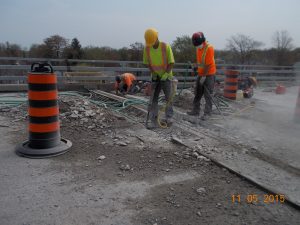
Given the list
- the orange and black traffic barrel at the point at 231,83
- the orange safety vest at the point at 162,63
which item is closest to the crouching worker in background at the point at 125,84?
the orange and black traffic barrel at the point at 231,83

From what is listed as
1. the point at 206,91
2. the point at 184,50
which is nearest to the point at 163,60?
the point at 206,91

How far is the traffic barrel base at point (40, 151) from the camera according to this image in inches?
164

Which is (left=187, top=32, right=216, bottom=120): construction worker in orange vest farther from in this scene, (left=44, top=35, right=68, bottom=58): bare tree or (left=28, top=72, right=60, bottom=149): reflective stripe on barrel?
(left=44, top=35, right=68, bottom=58): bare tree

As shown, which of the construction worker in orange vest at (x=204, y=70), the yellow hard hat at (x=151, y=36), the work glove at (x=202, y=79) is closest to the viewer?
the yellow hard hat at (x=151, y=36)

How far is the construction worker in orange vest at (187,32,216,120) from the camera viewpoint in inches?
273

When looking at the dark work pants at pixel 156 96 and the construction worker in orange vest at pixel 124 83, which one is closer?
the dark work pants at pixel 156 96

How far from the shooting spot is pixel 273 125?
6.52 metres

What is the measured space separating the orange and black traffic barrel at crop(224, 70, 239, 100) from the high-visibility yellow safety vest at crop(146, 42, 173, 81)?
4515 millimetres

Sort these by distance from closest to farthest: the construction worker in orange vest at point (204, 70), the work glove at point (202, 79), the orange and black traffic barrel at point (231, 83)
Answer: the construction worker in orange vest at point (204, 70)
the work glove at point (202, 79)
the orange and black traffic barrel at point (231, 83)

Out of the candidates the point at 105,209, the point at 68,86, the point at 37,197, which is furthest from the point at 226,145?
the point at 68,86

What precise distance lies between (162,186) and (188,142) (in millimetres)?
1590

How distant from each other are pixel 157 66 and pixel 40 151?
291cm

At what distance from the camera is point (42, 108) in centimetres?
428

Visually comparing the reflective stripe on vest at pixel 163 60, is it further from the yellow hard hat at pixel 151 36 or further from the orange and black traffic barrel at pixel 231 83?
the orange and black traffic barrel at pixel 231 83
